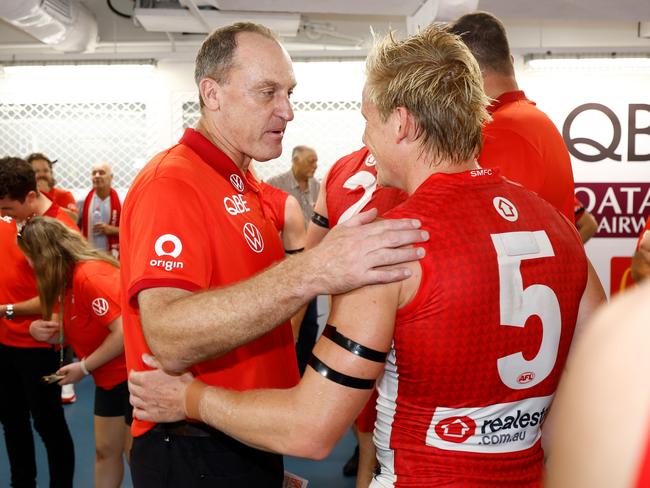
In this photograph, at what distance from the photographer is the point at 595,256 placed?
7.39m

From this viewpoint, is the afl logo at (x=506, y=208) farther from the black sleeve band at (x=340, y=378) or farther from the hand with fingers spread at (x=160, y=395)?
the hand with fingers spread at (x=160, y=395)

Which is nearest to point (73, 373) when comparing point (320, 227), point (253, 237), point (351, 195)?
point (320, 227)

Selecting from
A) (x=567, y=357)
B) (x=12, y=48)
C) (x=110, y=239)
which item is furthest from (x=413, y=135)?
(x=12, y=48)

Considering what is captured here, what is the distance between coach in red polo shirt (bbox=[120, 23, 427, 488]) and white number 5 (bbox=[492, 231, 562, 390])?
0.20 m

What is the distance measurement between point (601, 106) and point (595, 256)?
5.22 feet

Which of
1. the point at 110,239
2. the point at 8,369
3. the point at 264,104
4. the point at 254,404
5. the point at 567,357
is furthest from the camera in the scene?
the point at 110,239

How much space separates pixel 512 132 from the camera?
235cm

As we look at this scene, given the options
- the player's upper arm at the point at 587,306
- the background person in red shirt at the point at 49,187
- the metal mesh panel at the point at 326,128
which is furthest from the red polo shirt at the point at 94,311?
the metal mesh panel at the point at 326,128

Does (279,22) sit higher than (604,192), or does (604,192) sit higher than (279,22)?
(279,22)

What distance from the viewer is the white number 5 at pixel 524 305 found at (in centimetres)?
140

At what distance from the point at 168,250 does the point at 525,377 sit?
858 mm

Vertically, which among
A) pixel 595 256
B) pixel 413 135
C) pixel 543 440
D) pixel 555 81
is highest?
pixel 555 81

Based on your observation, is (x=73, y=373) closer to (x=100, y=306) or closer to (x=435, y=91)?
(x=100, y=306)

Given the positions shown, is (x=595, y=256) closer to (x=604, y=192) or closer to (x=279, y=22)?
(x=604, y=192)
